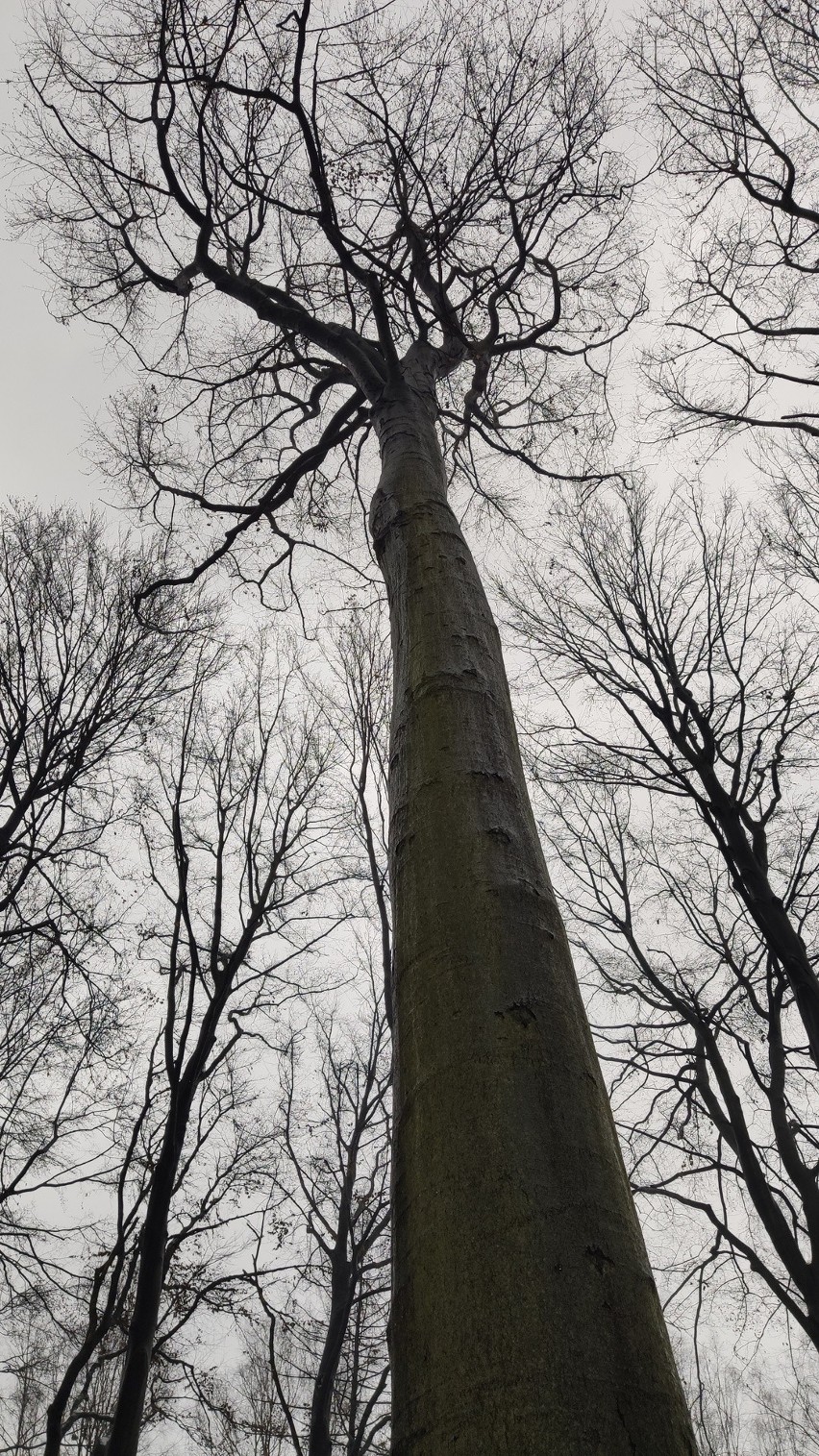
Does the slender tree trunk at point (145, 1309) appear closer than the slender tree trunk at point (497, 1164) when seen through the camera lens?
No

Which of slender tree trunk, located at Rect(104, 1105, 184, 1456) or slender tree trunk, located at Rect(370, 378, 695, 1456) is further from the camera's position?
slender tree trunk, located at Rect(104, 1105, 184, 1456)

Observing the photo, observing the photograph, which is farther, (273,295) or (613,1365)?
(273,295)

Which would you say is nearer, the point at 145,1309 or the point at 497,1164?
the point at 497,1164

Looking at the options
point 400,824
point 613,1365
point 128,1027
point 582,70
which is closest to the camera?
point 613,1365

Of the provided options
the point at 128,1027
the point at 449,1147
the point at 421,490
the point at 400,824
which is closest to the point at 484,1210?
the point at 449,1147

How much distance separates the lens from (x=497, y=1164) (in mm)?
879

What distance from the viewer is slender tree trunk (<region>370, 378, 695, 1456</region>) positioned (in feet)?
2.31

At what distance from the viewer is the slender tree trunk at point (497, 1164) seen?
0.70 meters

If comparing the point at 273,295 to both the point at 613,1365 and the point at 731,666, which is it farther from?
the point at 613,1365

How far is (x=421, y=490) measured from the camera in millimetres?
2506

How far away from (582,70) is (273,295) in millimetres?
2195

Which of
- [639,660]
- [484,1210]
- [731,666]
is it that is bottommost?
[484,1210]

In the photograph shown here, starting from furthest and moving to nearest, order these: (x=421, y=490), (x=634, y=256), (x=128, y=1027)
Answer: (x=128, y=1027) → (x=634, y=256) → (x=421, y=490)

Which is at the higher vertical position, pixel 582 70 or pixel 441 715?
pixel 582 70
